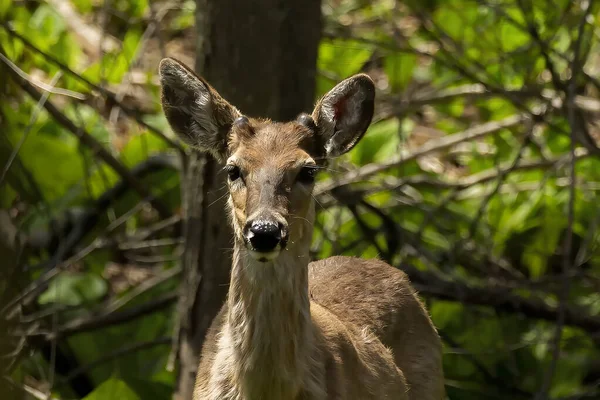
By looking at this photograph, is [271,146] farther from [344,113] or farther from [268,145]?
[344,113]

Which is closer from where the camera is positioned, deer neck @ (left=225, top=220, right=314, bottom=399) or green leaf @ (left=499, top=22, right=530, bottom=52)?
deer neck @ (left=225, top=220, right=314, bottom=399)

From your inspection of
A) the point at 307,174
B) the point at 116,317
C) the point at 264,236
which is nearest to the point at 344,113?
the point at 307,174

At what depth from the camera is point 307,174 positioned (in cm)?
459

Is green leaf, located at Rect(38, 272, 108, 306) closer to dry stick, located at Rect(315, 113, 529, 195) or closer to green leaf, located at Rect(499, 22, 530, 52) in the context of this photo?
dry stick, located at Rect(315, 113, 529, 195)

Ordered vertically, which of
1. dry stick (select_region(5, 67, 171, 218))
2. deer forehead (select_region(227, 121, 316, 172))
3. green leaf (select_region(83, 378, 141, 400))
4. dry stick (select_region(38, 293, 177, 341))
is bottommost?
green leaf (select_region(83, 378, 141, 400))

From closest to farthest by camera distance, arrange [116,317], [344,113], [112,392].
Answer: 1. [344,113]
2. [112,392]
3. [116,317]

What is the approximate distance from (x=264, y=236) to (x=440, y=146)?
5.23 meters

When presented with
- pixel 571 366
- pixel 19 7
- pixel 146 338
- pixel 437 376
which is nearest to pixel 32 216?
pixel 146 338

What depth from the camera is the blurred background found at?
6.51m

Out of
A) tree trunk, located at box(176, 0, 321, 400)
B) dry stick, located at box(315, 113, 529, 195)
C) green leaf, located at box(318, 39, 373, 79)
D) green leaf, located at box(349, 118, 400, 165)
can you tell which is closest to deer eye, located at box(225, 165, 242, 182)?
tree trunk, located at box(176, 0, 321, 400)

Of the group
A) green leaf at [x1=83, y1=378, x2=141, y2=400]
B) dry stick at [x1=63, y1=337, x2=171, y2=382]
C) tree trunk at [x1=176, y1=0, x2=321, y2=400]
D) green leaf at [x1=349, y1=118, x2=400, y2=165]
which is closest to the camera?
green leaf at [x1=83, y1=378, x2=141, y2=400]

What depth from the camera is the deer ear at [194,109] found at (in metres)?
5.01

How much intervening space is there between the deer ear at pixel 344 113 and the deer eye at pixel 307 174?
1.40ft

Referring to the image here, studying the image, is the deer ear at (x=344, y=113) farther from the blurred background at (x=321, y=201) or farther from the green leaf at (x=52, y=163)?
the green leaf at (x=52, y=163)
